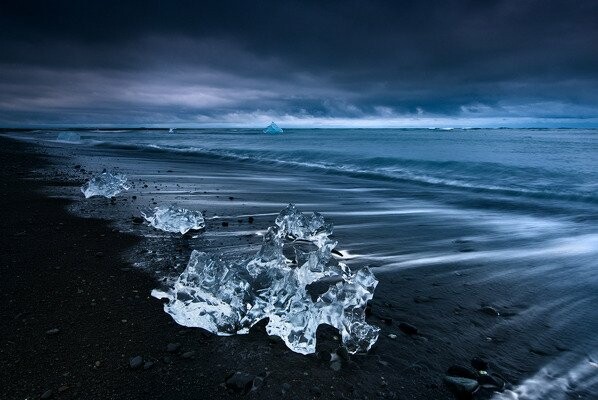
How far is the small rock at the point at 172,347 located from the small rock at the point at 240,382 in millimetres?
548

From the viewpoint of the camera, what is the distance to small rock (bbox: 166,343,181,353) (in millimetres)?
Result: 2631

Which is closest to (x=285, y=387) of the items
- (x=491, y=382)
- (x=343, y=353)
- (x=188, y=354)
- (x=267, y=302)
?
(x=343, y=353)

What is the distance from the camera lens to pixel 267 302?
10.5 feet

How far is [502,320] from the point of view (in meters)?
3.44

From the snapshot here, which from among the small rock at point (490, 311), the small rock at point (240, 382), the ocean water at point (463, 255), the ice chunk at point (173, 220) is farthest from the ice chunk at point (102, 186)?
the small rock at point (490, 311)

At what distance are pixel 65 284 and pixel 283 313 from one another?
238 centimetres

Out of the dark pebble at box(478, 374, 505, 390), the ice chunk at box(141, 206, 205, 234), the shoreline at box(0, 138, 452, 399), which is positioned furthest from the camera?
the ice chunk at box(141, 206, 205, 234)

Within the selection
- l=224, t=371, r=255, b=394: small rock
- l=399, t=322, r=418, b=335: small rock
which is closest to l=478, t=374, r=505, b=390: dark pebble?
l=399, t=322, r=418, b=335: small rock

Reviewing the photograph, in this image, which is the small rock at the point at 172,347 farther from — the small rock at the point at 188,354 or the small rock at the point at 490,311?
the small rock at the point at 490,311

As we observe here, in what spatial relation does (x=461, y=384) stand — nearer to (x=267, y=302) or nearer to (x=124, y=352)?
(x=267, y=302)

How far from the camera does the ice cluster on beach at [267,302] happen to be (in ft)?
9.27

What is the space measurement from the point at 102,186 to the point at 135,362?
714 cm

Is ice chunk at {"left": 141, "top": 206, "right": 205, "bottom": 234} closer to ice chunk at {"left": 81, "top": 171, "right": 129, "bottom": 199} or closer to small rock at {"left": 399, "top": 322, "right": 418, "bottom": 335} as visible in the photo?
ice chunk at {"left": 81, "top": 171, "right": 129, "bottom": 199}

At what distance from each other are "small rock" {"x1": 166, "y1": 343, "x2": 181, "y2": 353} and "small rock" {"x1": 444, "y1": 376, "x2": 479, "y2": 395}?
2061 millimetres
